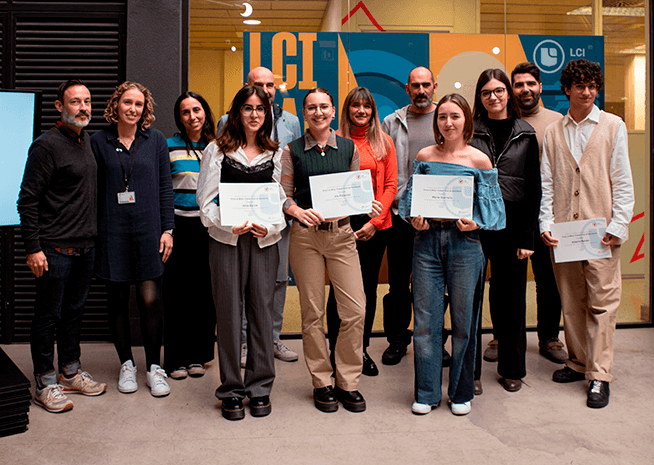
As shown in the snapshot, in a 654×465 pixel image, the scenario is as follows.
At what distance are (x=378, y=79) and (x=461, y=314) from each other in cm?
245

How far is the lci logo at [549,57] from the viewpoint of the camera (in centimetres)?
469

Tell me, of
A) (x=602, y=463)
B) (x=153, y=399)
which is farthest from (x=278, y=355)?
(x=602, y=463)

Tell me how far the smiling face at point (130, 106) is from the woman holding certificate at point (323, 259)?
1.02m

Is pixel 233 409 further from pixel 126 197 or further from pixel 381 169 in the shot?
pixel 381 169

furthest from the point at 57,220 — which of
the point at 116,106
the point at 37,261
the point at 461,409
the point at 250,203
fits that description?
the point at 461,409

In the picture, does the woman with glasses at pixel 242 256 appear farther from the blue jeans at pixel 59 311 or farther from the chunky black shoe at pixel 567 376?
the chunky black shoe at pixel 567 376

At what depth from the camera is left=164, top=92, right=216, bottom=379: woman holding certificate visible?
11.9ft

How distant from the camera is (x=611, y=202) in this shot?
3307mm

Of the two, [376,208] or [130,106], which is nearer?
[376,208]

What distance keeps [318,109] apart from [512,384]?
214 centimetres

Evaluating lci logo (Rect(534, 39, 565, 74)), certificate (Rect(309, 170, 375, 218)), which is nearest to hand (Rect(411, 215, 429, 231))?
certificate (Rect(309, 170, 375, 218))

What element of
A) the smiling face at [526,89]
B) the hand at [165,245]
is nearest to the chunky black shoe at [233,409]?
the hand at [165,245]

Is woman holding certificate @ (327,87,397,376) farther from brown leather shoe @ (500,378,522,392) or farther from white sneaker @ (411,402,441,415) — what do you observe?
brown leather shoe @ (500,378,522,392)

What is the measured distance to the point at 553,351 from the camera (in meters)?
3.99
